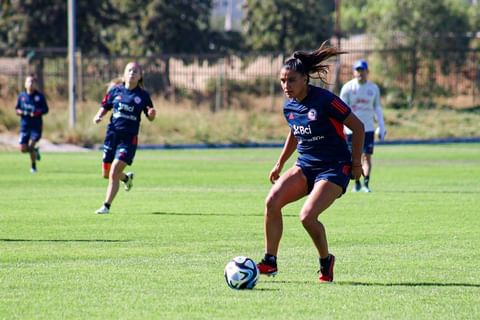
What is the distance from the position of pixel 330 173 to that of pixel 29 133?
636 inches

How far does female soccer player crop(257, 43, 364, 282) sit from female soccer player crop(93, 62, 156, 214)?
6.28 metres

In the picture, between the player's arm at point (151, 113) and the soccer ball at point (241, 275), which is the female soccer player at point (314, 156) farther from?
the player's arm at point (151, 113)

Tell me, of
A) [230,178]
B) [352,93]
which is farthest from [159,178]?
[352,93]

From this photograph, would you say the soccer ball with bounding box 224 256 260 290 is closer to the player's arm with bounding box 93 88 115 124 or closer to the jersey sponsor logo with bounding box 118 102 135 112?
the jersey sponsor logo with bounding box 118 102 135 112

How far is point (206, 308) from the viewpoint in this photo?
27.4 ft

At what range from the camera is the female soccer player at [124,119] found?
15875mm

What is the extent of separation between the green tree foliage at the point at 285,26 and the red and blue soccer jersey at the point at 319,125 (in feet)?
166

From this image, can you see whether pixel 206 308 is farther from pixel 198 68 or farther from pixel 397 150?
pixel 198 68

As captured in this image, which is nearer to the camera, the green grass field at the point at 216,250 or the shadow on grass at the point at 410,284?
the green grass field at the point at 216,250

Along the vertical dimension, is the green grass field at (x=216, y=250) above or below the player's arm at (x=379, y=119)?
below

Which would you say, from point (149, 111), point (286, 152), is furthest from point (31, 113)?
point (286, 152)

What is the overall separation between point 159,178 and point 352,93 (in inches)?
216

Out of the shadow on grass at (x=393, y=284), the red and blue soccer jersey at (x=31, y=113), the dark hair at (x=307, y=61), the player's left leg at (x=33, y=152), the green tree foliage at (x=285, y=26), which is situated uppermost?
the green tree foliage at (x=285, y=26)

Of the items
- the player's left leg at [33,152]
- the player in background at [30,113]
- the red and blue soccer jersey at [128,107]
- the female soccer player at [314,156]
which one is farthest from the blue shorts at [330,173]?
the player in background at [30,113]
